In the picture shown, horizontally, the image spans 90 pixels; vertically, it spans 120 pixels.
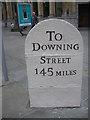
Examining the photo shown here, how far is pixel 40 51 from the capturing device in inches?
135

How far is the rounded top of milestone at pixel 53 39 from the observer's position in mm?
3264

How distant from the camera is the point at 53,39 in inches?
132

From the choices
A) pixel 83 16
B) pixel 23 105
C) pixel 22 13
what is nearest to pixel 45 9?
pixel 83 16

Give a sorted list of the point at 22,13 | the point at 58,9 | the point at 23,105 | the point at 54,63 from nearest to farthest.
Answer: the point at 54,63
the point at 23,105
the point at 22,13
the point at 58,9

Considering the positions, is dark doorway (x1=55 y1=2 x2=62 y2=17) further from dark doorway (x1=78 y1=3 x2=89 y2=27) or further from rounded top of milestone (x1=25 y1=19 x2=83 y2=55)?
rounded top of milestone (x1=25 y1=19 x2=83 y2=55)

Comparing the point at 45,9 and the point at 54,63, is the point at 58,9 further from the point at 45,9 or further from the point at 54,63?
the point at 54,63

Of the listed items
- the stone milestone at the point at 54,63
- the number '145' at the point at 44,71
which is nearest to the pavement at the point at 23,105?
the stone milestone at the point at 54,63

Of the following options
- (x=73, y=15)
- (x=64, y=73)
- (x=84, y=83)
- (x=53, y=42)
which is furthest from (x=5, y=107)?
(x=73, y=15)

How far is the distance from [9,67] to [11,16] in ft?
78.9

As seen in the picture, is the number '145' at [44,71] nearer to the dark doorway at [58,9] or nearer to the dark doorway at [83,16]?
the dark doorway at [83,16]

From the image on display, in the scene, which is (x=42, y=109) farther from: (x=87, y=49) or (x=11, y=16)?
(x=11, y=16)

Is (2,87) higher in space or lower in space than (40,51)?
lower

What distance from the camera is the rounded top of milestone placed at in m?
3.26

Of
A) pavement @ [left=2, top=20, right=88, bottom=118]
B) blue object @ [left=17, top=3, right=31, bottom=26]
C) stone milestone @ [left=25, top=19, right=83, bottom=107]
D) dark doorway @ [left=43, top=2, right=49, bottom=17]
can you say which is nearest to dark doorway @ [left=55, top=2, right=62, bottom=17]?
dark doorway @ [left=43, top=2, right=49, bottom=17]
